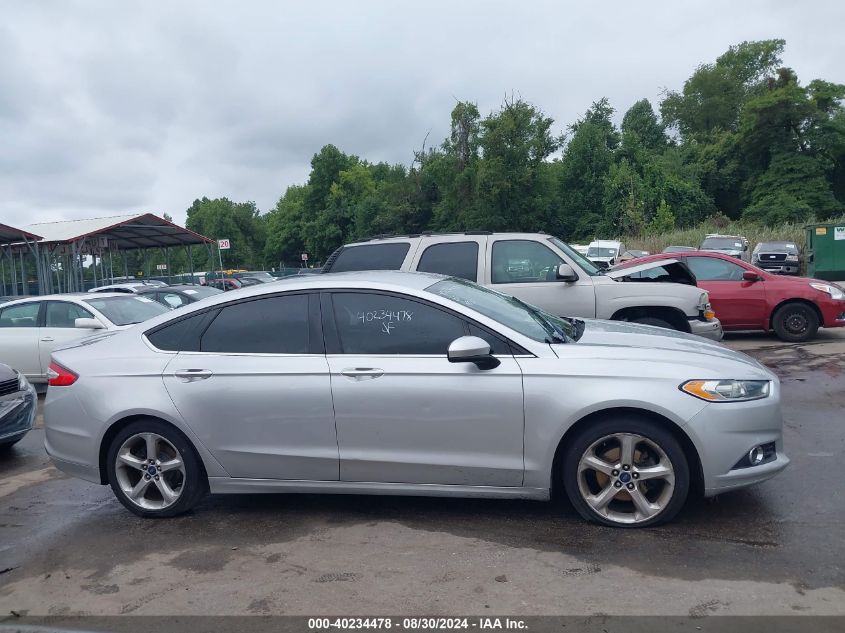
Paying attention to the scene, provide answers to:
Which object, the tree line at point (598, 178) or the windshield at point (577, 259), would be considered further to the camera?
the tree line at point (598, 178)

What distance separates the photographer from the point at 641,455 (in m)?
4.42

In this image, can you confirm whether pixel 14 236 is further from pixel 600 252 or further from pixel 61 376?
pixel 61 376

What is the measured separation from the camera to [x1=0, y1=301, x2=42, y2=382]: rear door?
10.6 m

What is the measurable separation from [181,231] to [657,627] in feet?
99.5

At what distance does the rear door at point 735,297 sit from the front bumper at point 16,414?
31.3ft

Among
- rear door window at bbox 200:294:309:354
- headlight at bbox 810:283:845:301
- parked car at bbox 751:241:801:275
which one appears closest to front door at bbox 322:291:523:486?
rear door window at bbox 200:294:309:354

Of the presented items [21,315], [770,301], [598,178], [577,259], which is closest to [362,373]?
[577,259]

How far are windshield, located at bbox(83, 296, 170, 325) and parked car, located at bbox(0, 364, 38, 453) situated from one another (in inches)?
122

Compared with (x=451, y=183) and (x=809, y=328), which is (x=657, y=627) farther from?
(x=451, y=183)

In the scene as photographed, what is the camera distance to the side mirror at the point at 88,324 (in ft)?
32.7

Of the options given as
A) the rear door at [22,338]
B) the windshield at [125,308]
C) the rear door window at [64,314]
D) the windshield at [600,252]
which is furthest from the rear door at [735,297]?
the windshield at [600,252]

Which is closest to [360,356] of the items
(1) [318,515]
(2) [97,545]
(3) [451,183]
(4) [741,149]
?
(1) [318,515]

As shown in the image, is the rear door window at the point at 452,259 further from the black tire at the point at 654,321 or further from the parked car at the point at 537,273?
the black tire at the point at 654,321

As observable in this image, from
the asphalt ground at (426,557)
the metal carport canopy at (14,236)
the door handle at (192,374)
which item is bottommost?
the asphalt ground at (426,557)
